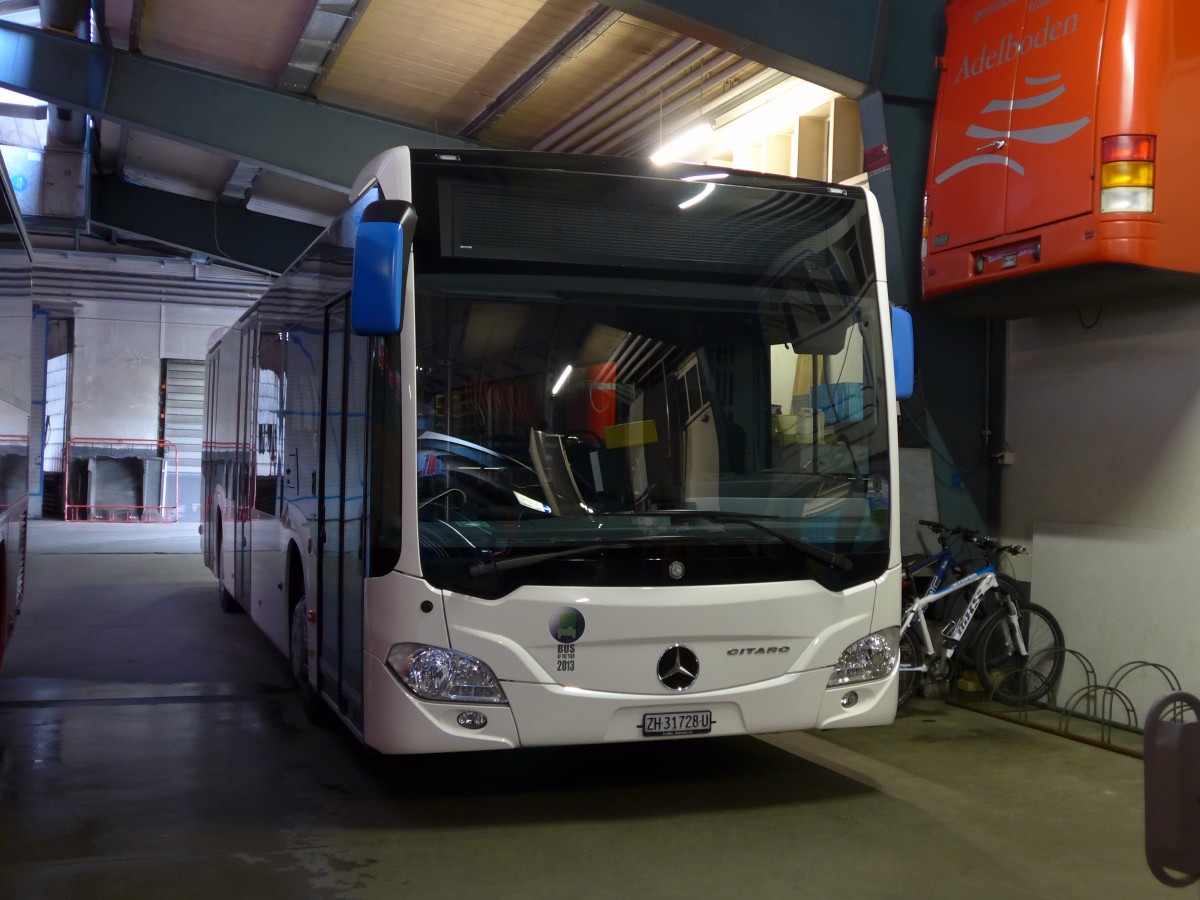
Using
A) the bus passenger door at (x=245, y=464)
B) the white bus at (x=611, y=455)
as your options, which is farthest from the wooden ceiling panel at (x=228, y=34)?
the white bus at (x=611, y=455)

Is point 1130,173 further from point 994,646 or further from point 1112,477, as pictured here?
point 994,646

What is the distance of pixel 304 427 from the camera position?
7285 millimetres

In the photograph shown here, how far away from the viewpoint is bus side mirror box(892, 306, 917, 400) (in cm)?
602

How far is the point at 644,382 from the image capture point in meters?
5.51

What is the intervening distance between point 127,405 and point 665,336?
24363 mm

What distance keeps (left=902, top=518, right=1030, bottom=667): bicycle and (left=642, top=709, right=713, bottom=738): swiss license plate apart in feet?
10.5

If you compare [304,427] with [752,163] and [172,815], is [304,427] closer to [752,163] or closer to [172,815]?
[172,815]

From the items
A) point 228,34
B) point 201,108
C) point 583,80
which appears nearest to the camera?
point 583,80

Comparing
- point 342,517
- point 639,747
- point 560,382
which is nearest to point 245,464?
point 342,517

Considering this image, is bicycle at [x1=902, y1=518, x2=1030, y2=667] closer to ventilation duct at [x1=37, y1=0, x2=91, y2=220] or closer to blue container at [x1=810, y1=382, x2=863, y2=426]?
blue container at [x1=810, y1=382, x2=863, y2=426]

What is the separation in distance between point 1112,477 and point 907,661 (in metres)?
1.68

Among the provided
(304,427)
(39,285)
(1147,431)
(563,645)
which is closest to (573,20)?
(304,427)

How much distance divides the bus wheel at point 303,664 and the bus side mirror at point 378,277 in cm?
269

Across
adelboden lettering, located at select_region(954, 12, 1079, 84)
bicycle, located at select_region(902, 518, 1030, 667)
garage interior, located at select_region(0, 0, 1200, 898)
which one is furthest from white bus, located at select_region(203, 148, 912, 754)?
bicycle, located at select_region(902, 518, 1030, 667)
